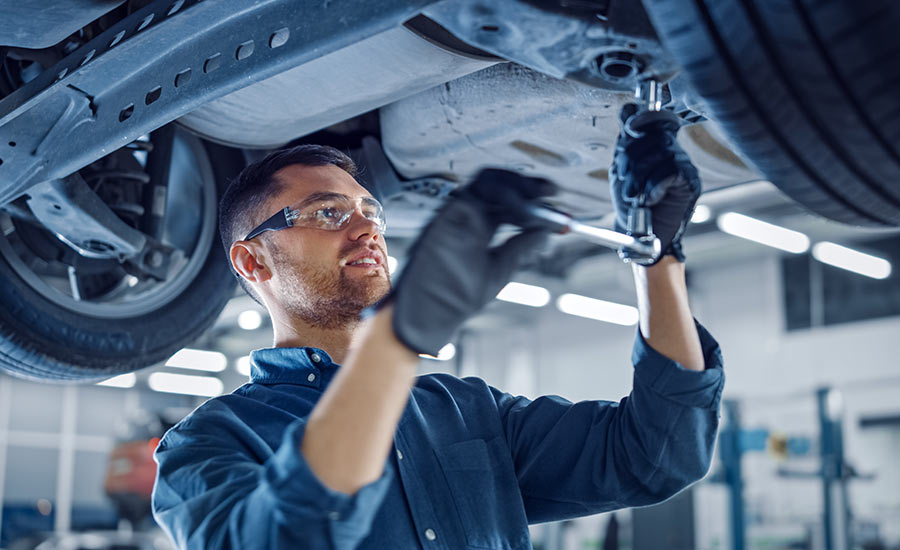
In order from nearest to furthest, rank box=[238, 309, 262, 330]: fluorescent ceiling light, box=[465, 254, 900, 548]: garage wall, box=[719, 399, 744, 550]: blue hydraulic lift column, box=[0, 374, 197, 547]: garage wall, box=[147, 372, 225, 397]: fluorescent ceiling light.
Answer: box=[719, 399, 744, 550]: blue hydraulic lift column < box=[465, 254, 900, 548]: garage wall < box=[238, 309, 262, 330]: fluorescent ceiling light < box=[0, 374, 197, 547]: garage wall < box=[147, 372, 225, 397]: fluorescent ceiling light

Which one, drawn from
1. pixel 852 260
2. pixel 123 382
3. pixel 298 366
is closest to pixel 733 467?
pixel 852 260

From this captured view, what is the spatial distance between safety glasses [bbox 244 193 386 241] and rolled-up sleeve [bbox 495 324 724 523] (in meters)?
0.45

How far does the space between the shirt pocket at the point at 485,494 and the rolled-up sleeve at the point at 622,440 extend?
0.20ft

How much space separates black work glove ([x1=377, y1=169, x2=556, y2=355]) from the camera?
41.3 inches

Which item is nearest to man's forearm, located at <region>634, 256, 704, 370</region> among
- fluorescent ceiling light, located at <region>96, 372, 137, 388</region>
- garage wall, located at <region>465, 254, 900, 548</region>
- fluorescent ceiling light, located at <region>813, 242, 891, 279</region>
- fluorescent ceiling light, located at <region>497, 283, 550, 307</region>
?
fluorescent ceiling light, located at <region>497, 283, 550, 307</region>

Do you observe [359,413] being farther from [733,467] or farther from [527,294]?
[527,294]

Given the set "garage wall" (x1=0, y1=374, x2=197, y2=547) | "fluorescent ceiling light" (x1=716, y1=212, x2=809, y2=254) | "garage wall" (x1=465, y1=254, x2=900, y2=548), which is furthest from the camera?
"garage wall" (x1=0, y1=374, x2=197, y2=547)

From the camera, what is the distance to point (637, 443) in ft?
5.00

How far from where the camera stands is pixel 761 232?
8.10 m

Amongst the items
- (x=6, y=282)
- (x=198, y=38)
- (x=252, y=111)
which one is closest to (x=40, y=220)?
(x=6, y=282)

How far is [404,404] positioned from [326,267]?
22.4 inches

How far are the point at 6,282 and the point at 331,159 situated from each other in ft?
2.59

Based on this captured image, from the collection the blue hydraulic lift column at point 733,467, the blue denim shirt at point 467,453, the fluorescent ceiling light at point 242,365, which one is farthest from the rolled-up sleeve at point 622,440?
the fluorescent ceiling light at point 242,365

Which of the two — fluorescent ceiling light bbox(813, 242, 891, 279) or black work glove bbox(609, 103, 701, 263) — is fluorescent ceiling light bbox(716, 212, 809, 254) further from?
black work glove bbox(609, 103, 701, 263)
